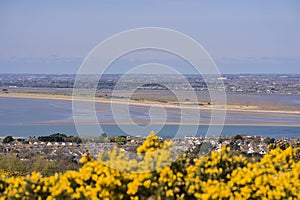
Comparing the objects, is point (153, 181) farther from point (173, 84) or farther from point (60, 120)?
point (60, 120)

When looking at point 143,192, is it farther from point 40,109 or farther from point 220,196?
point 40,109

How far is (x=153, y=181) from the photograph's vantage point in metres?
5.48

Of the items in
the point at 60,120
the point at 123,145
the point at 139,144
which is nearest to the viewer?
the point at 139,144

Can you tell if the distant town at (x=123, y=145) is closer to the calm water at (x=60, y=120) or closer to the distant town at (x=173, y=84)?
the distant town at (x=173, y=84)

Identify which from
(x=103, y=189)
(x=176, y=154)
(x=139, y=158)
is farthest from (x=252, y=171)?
(x=103, y=189)

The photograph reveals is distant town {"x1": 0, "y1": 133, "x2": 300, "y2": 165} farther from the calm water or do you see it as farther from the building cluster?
the calm water

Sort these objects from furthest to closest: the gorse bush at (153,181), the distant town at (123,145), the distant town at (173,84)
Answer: the distant town at (173,84), the distant town at (123,145), the gorse bush at (153,181)

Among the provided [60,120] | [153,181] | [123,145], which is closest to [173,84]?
[123,145]

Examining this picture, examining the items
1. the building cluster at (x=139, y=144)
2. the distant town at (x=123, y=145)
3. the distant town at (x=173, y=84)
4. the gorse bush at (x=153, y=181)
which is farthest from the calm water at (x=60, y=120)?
the gorse bush at (x=153, y=181)

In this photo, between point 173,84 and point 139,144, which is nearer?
point 173,84

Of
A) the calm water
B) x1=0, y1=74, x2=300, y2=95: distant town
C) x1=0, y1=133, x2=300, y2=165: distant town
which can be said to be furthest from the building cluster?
the calm water

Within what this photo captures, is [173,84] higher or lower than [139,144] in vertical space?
higher

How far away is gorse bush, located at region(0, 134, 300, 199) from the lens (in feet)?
17.6

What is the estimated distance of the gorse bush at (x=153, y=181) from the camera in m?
5.38
